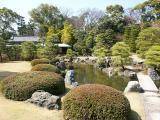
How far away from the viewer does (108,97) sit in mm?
9219

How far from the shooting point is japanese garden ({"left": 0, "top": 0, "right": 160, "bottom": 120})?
9.29 metres

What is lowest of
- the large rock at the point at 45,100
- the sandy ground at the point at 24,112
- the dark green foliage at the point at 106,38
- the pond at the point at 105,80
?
the pond at the point at 105,80

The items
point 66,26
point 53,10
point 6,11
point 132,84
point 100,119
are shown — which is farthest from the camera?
point 53,10

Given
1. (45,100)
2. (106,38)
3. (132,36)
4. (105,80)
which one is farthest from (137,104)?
(106,38)

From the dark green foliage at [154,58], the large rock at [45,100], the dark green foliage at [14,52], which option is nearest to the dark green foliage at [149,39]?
the dark green foliage at [154,58]

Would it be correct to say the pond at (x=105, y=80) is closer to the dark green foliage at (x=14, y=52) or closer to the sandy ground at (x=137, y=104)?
the sandy ground at (x=137, y=104)

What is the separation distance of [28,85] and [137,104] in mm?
4217

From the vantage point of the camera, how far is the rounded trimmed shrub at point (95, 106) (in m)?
8.91

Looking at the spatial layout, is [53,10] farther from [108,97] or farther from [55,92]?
[108,97]

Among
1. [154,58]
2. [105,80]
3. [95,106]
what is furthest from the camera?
[154,58]

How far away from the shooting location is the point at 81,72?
27828 millimetres

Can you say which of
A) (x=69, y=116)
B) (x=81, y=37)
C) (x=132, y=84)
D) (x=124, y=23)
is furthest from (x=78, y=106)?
(x=124, y=23)

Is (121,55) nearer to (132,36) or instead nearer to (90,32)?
(132,36)

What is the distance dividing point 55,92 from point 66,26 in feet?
121
